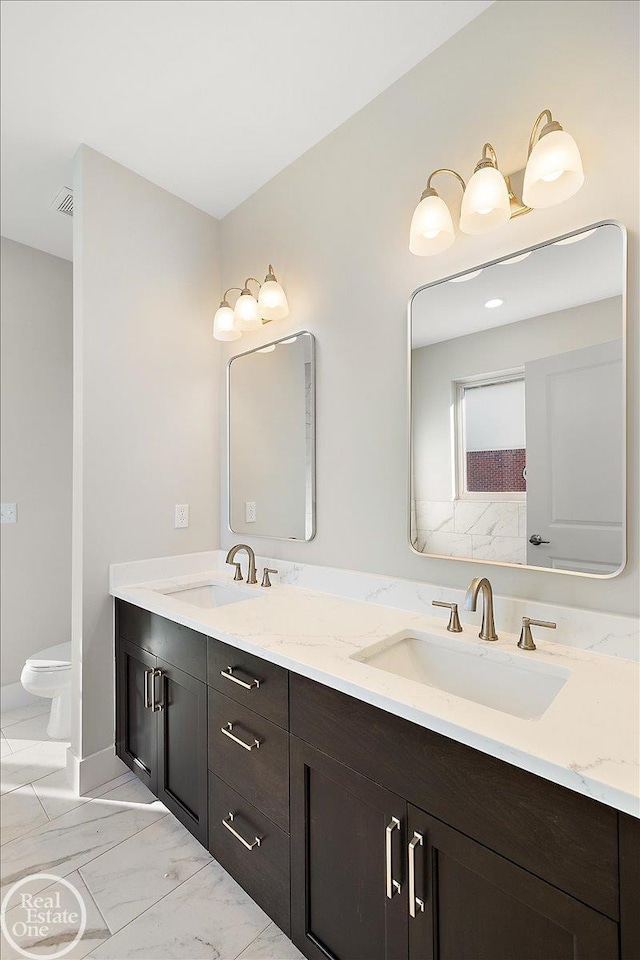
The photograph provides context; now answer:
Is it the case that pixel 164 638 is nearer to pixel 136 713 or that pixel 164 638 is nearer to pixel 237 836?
pixel 136 713

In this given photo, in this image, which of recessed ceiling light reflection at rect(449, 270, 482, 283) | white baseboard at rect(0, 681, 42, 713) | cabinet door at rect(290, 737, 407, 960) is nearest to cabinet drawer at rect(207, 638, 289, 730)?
cabinet door at rect(290, 737, 407, 960)

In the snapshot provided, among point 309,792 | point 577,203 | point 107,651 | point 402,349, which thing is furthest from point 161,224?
point 309,792

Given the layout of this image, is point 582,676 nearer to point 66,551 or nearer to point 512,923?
point 512,923

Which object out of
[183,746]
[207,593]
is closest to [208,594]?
[207,593]

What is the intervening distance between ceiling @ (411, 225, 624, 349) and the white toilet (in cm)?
208

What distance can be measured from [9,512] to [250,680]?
2161mm

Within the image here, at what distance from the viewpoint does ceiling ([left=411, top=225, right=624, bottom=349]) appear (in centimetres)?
118

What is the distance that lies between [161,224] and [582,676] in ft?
7.88

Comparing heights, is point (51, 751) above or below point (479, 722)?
below

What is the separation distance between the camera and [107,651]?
A: 2.03 metres

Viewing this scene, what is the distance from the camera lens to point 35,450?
2875 millimetres

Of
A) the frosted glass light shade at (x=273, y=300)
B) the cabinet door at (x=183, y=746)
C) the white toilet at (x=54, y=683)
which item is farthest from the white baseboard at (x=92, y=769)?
the frosted glass light shade at (x=273, y=300)

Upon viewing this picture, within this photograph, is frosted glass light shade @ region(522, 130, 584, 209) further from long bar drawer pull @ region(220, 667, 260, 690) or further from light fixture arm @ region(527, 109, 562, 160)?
long bar drawer pull @ region(220, 667, 260, 690)

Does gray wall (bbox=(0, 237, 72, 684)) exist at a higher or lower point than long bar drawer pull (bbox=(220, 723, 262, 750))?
higher
